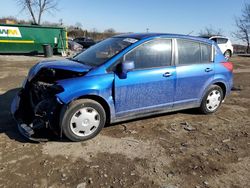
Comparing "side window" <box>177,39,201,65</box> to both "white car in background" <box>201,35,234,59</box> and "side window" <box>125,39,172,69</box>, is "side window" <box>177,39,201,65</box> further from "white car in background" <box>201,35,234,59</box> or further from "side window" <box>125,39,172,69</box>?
"white car in background" <box>201,35,234,59</box>

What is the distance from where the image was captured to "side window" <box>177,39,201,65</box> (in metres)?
5.07

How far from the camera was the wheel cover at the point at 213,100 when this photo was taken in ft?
18.6

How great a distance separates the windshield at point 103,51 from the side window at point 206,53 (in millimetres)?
1566

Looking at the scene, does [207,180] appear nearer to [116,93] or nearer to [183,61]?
[116,93]

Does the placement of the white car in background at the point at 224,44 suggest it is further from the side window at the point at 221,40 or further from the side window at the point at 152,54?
the side window at the point at 152,54

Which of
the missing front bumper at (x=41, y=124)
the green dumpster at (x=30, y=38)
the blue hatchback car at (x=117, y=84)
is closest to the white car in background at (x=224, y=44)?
the green dumpster at (x=30, y=38)

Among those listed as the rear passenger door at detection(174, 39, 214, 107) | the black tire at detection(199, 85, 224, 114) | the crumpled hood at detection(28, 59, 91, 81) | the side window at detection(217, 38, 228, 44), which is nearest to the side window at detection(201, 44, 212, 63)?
the rear passenger door at detection(174, 39, 214, 107)

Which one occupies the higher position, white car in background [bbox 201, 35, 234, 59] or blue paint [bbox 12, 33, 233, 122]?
white car in background [bbox 201, 35, 234, 59]

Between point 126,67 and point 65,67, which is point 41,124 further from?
point 126,67

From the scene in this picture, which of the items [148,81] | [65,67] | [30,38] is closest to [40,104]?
[65,67]

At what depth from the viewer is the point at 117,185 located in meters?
3.15

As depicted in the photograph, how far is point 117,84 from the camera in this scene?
14.2 ft

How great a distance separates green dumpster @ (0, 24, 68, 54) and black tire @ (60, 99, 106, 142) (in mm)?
16474

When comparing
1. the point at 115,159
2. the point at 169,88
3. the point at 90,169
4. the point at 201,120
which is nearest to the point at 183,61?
the point at 169,88
